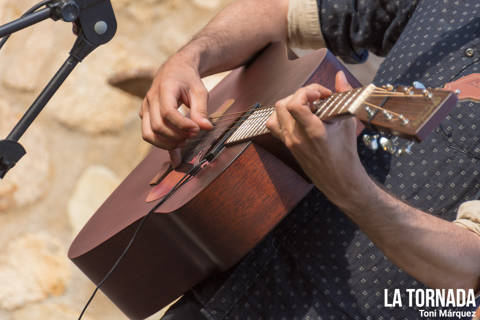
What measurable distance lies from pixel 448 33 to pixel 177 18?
3.60ft

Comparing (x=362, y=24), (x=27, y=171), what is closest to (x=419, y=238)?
(x=362, y=24)

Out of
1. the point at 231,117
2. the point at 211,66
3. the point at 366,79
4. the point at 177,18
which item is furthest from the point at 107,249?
the point at 366,79

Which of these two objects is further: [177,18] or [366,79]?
[366,79]

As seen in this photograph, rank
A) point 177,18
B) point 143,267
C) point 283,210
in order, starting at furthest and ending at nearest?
point 177,18 < point 143,267 < point 283,210

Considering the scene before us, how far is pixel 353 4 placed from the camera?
1.25 metres

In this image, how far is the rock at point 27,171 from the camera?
167cm

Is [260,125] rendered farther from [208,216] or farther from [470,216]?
[470,216]

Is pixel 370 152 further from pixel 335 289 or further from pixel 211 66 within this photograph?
pixel 211 66

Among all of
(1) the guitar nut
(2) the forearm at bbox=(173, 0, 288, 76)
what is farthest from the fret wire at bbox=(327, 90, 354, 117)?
(2) the forearm at bbox=(173, 0, 288, 76)

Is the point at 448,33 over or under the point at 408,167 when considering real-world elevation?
Answer: over

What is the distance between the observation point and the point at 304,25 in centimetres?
131

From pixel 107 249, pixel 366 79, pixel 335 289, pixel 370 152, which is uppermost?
pixel 107 249

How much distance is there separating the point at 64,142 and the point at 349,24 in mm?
994

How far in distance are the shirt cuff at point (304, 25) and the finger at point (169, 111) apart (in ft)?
1.21
